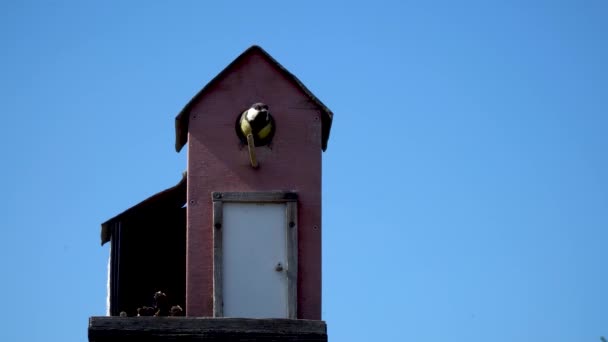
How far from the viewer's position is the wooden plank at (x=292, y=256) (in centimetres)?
2220

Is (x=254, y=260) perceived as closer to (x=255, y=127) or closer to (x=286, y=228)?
(x=286, y=228)

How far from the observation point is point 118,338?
70.3 ft

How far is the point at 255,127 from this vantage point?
22875 millimetres

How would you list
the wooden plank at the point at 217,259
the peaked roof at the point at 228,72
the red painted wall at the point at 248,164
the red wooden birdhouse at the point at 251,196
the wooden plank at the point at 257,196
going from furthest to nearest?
the peaked roof at the point at 228,72, the wooden plank at the point at 257,196, the red painted wall at the point at 248,164, the red wooden birdhouse at the point at 251,196, the wooden plank at the point at 217,259

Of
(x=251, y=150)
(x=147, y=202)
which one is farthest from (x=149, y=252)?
(x=251, y=150)

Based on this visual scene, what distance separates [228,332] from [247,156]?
121 inches

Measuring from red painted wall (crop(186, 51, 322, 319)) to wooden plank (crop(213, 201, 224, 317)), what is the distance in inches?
5.0

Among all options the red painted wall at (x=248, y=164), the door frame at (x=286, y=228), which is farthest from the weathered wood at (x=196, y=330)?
the red painted wall at (x=248, y=164)

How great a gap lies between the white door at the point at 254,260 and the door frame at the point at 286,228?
0.06 metres

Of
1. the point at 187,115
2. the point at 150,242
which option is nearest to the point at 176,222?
the point at 150,242

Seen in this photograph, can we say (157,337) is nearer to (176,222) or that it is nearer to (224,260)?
(224,260)

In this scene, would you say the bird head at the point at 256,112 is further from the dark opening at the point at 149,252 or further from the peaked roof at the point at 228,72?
the dark opening at the point at 149,252

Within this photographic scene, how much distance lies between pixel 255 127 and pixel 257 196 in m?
1.10

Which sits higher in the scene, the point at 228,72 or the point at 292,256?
the point at 228,72
